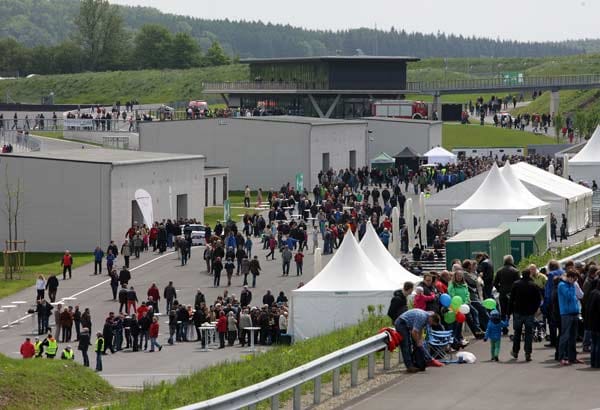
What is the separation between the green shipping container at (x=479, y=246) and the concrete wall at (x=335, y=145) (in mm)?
39666

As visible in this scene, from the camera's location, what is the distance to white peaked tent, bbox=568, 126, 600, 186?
63375mm

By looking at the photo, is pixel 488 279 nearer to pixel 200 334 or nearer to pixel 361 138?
pixel 200 334

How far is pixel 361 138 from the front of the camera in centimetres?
8288

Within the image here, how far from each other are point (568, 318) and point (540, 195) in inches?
1350

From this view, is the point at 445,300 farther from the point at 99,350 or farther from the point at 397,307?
the point at 99,350

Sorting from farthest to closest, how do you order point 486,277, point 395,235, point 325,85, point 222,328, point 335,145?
point 325,85
point 335,145
point 395,235
point 222,328
point 486,277

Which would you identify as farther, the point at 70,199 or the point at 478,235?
the point at 70,199

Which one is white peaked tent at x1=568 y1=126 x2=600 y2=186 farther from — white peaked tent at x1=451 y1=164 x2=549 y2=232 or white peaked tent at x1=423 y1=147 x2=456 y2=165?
white peaked tent at x1=451 y1=164 x2=549 y2=232

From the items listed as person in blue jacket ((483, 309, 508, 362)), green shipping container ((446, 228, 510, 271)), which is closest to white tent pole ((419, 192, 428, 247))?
green shipping container ((446, 228, 510, 271))

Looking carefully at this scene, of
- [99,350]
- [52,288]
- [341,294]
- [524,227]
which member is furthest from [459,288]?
[52,288]

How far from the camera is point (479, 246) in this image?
33.6m

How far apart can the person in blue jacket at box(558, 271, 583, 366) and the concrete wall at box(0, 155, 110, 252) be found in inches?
1442

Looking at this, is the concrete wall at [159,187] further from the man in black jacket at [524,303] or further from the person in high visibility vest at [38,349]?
the man in black jacket at [524,303]

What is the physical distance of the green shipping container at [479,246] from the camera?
110ft
